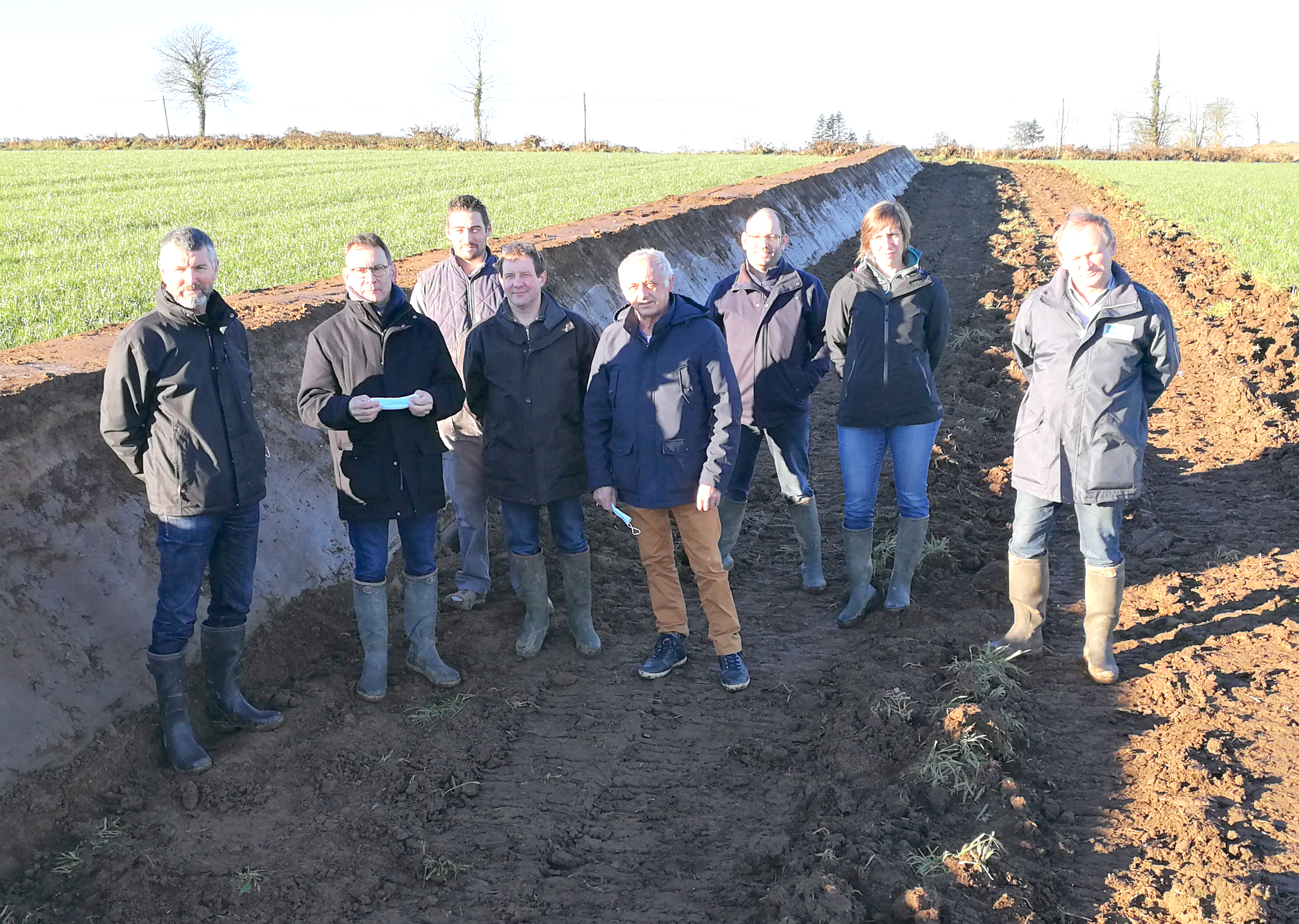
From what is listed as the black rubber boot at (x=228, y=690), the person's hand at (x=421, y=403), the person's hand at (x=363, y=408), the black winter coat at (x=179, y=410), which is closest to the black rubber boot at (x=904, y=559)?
the person's hand at (x=421, y=403)

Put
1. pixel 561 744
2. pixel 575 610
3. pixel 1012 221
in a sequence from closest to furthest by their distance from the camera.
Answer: pixel 561 744 < pixel 575 610 < pixel 1012 221

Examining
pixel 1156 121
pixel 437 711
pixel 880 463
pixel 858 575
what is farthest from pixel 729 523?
pixel 1156 121

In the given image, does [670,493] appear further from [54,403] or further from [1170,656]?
[54,403]

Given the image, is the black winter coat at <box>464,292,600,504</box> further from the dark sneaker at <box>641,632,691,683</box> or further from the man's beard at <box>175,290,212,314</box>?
the man's beard at <box>175,290,212,314</box>

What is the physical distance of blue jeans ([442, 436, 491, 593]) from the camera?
5.83 m

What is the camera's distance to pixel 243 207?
1891 centimetres

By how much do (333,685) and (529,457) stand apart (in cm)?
152

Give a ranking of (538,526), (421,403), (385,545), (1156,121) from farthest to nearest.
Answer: (1156,121) → (538,526) → (385,545) → (421,403)

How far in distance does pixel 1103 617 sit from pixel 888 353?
171cm

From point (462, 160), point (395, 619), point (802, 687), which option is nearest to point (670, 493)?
point (802, 687)

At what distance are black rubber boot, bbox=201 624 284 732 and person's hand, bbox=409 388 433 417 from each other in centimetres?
129

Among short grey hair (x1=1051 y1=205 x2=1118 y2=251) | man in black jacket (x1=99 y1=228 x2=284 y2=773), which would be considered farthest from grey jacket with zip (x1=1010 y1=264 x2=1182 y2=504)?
man in black jacket (x1=99 y1=228 x2=284 y2=773)

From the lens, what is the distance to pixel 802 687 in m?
5.29

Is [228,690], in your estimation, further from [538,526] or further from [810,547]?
[810,547]
